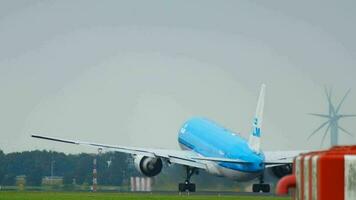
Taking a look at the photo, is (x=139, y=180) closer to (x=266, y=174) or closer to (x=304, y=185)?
(x=266, y=174)

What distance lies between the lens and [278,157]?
316ft

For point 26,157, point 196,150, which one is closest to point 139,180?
point 196,150

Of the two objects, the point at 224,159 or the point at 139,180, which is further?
the point at 139,180

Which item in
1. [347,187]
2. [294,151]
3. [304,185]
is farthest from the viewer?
[294,151]

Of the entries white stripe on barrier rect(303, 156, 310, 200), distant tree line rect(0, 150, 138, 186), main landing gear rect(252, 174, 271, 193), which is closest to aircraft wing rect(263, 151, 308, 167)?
main landing gear rect(252, 174, 271, 193)

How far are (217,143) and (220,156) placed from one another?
1609 mm

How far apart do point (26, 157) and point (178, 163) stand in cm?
2305

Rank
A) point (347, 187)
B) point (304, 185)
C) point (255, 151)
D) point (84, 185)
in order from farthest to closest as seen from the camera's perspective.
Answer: point (84, 185), point (255, 151), point (304, 185), point (347, 187)

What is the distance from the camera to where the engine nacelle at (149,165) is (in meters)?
94.7

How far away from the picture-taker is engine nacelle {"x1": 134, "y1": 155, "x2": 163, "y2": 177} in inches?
3728

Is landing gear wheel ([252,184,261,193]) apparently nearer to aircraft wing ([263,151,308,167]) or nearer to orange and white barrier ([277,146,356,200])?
aircraft wing ([263,151,308,167])

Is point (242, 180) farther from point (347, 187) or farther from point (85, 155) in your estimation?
point (347, 187)

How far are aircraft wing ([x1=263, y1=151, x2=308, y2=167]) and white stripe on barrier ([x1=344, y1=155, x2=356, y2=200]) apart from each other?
77336 millimetres

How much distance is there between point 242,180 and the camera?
93.3 meters
